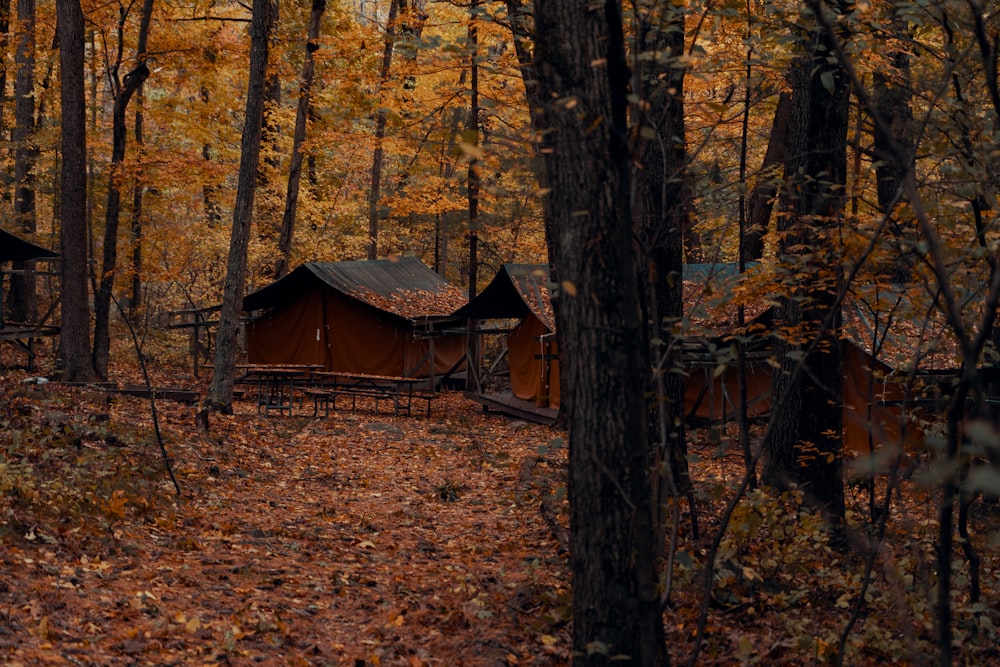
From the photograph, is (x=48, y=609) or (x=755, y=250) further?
(x=755, y=250)

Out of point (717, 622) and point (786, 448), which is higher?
point (786, 448)

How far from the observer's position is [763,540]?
711 cm

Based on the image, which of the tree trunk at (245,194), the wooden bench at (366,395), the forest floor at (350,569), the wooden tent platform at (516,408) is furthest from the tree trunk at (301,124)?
the forest floor at (350,569)

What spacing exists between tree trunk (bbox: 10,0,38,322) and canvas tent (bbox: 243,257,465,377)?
519cm

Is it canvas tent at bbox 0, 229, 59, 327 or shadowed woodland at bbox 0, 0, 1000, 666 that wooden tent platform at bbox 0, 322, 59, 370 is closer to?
shadowed woodland at bbox 0, 0, 1000, 666

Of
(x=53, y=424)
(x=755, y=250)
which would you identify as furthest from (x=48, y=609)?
(x=755, y=250)

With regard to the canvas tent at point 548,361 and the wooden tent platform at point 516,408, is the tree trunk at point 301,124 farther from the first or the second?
the wooden tent platform at point 516,408

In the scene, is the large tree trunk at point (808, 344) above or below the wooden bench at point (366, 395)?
above

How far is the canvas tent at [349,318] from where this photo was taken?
2202 centimetres

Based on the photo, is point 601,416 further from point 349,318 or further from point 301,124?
point 349,318

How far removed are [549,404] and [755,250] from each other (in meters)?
6.55

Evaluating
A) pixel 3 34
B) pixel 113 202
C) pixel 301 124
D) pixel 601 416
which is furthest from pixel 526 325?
pixel 601 416

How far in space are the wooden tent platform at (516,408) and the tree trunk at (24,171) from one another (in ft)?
36.4

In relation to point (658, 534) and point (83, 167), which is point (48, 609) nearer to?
point (658, 534)
